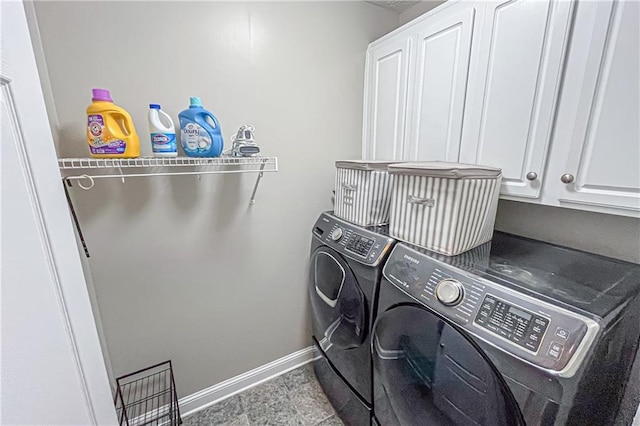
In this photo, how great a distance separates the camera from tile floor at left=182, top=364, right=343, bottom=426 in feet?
4.93

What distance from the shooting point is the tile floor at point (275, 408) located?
4.93 feet

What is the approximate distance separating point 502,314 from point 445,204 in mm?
385

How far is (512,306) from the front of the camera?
2.26 ft

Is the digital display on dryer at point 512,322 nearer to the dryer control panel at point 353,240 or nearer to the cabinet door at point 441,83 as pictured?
the dryer control panel at point 353,240

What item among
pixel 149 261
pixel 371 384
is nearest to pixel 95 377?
pixel 149 261

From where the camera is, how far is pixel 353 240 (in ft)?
4.01

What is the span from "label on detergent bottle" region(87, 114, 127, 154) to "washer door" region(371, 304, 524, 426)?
120 centimetres

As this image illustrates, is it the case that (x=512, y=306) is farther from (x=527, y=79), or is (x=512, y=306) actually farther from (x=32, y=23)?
(x=32, y=23)

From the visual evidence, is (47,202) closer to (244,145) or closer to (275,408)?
(244,145)

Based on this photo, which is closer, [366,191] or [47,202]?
[47,202]

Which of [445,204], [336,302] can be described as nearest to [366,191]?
[445,204]

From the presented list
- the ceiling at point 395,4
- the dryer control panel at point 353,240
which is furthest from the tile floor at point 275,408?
the ceiling at point 395,4

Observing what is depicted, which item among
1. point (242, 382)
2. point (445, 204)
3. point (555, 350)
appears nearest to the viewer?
point (555, 350)

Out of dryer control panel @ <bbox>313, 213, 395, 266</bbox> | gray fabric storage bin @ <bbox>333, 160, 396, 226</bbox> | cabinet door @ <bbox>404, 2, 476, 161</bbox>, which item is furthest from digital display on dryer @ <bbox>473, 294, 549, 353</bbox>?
cabinet door @ <bbox>404, 2, 476, 161</bbox>
